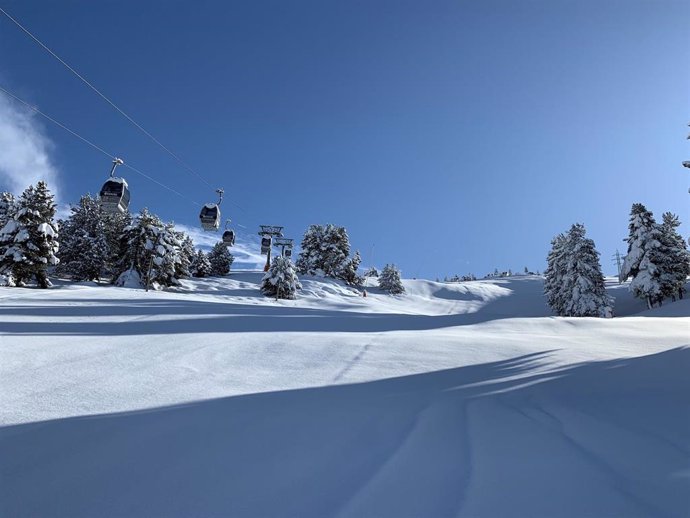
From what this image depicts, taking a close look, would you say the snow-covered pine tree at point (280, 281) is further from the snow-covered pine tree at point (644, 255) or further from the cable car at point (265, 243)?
the snow-covered pine tree at point (644, 255)

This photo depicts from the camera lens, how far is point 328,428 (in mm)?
2869

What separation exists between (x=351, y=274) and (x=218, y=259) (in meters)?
19.4

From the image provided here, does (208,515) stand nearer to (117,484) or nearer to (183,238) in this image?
(117,484)

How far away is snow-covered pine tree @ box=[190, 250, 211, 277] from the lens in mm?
50219

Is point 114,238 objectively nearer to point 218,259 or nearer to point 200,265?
point 200,265

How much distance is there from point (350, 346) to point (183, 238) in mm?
44445

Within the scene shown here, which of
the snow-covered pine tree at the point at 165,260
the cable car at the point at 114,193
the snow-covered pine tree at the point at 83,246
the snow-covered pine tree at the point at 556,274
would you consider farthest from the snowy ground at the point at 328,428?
the snow-covered pine tree at the point at 83,246

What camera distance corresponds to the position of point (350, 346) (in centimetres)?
612

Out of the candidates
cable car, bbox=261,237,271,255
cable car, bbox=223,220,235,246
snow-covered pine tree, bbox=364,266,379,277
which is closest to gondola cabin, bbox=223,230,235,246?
cable car, bbox=223,220,235,246

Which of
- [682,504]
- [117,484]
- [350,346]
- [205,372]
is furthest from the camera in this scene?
→ [350,346]

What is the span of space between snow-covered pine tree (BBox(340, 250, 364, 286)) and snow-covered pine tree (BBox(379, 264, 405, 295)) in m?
5.87

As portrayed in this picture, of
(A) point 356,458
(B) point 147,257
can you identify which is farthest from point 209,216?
(B) point 147,257

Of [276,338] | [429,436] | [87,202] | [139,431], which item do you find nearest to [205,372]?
[139,431]

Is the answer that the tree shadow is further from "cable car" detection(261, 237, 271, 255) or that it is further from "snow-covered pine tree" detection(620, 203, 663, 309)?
"snow-covered pine tree" detection(620, 203, 663, 309)
